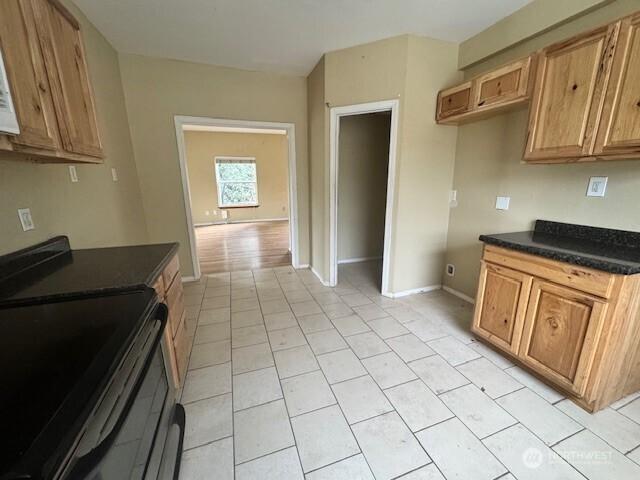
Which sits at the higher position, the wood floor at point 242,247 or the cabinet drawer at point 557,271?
the cabinet drawer at point 557,271

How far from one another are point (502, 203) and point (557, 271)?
1.02 m

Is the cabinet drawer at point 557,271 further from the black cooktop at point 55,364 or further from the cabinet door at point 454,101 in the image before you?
the black cooktop at point 55,364

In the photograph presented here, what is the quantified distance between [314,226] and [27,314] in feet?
9.56

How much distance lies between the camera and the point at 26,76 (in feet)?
3.59

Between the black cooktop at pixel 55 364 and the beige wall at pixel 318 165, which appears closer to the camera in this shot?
the black cooktop at pixel 55 364

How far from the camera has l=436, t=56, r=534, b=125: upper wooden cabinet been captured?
187 centimetres

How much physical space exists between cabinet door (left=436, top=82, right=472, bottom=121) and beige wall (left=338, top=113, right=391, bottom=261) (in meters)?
1.38

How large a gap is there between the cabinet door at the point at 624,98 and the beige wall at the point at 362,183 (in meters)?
2.67

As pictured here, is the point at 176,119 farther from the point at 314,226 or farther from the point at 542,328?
the point at 542,328

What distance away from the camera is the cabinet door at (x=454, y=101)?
2.29 metres

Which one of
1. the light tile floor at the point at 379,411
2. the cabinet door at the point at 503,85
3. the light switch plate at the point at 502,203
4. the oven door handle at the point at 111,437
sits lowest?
the light tile floor at the point at 379,411

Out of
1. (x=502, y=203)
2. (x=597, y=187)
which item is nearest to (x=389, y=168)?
(x=502, y=203)

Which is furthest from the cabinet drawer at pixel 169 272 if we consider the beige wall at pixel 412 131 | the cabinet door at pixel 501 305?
the cabinet door at pixel 501 305

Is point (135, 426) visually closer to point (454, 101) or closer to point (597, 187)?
point (597, 187)
